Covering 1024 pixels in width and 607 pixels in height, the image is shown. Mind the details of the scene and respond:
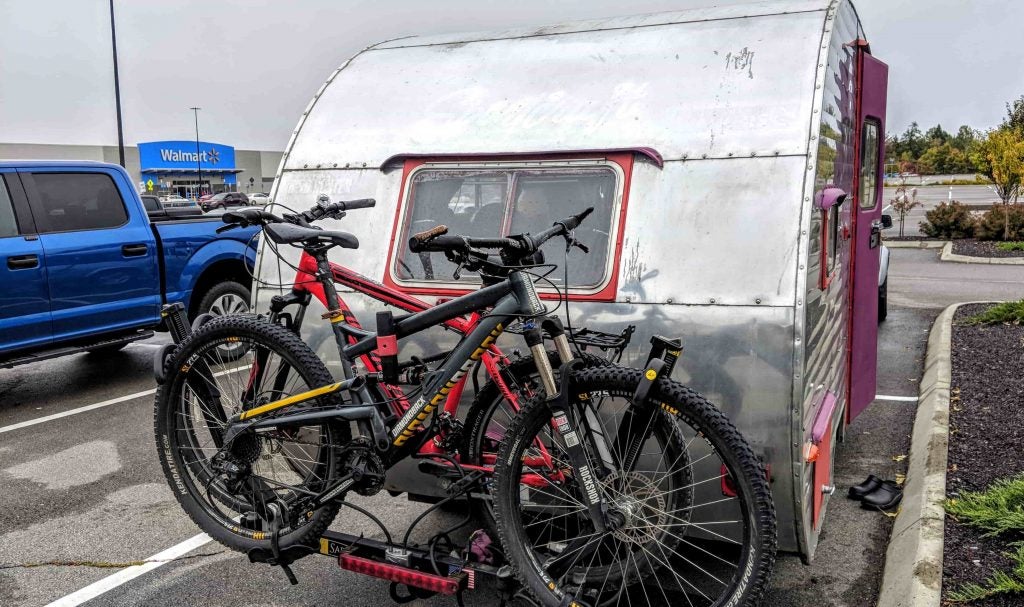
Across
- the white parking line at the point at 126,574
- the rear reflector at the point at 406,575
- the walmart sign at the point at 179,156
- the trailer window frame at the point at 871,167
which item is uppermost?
the walmart sign at the point at 179,156

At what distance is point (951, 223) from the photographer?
2122 cm

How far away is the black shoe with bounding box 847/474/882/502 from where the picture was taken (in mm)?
5302

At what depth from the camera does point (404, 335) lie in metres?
3.73

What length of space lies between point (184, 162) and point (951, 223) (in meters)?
64.9

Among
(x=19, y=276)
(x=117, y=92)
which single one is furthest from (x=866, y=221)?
(x=117, y=92)

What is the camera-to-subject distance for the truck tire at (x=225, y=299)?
9148 millimetres

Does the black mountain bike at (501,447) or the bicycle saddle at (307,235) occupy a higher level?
the bicycle saddle at (307,235)

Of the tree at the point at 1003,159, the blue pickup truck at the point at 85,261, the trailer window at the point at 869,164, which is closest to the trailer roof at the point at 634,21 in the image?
the trailer window at the point at 869,164

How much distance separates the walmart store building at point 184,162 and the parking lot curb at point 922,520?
59.2m

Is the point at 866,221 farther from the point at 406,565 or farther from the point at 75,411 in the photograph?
the point at 75,411

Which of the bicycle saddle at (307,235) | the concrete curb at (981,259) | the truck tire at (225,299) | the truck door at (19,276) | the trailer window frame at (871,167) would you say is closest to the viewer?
the bicycle saddle at (307,235)

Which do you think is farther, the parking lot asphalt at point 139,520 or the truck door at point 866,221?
the truck door at point 866,221

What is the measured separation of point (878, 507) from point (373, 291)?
319 cm

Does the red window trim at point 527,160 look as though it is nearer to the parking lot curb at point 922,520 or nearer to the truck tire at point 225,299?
the parking lot curb at point 922,520
